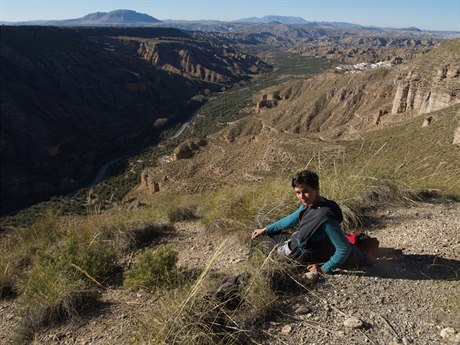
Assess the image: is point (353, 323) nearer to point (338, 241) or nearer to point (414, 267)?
point (338, 241)

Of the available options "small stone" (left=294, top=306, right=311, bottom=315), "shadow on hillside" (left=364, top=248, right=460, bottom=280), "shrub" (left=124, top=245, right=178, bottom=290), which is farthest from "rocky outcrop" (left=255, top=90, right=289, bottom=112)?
"small stone" (left=294, top=306, right=311, bottom=315)

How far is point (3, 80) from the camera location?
54125 millimetres

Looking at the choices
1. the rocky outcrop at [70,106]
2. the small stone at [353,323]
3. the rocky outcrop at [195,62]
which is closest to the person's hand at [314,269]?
the small stone at [353,323]

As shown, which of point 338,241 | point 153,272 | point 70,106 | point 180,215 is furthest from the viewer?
point 70,106

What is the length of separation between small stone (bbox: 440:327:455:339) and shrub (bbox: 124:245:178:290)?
247 cm

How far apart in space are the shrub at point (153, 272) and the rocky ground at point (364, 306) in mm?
126

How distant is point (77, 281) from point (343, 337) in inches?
110

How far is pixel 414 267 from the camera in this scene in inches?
158

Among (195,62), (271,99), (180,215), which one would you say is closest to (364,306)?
(180,215)

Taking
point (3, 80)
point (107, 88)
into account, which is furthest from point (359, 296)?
point (107, 88)

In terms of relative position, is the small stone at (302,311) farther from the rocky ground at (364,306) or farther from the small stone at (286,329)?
the small stone at (286,329)

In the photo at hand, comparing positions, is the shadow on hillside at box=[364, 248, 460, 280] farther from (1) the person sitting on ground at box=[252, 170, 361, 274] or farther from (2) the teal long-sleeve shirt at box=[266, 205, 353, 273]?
(2) the teal long-sleeve shirt at box=[266, 205, 353, 273]

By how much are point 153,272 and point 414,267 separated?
2.71 metres

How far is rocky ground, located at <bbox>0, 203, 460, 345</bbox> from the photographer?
3021mm
